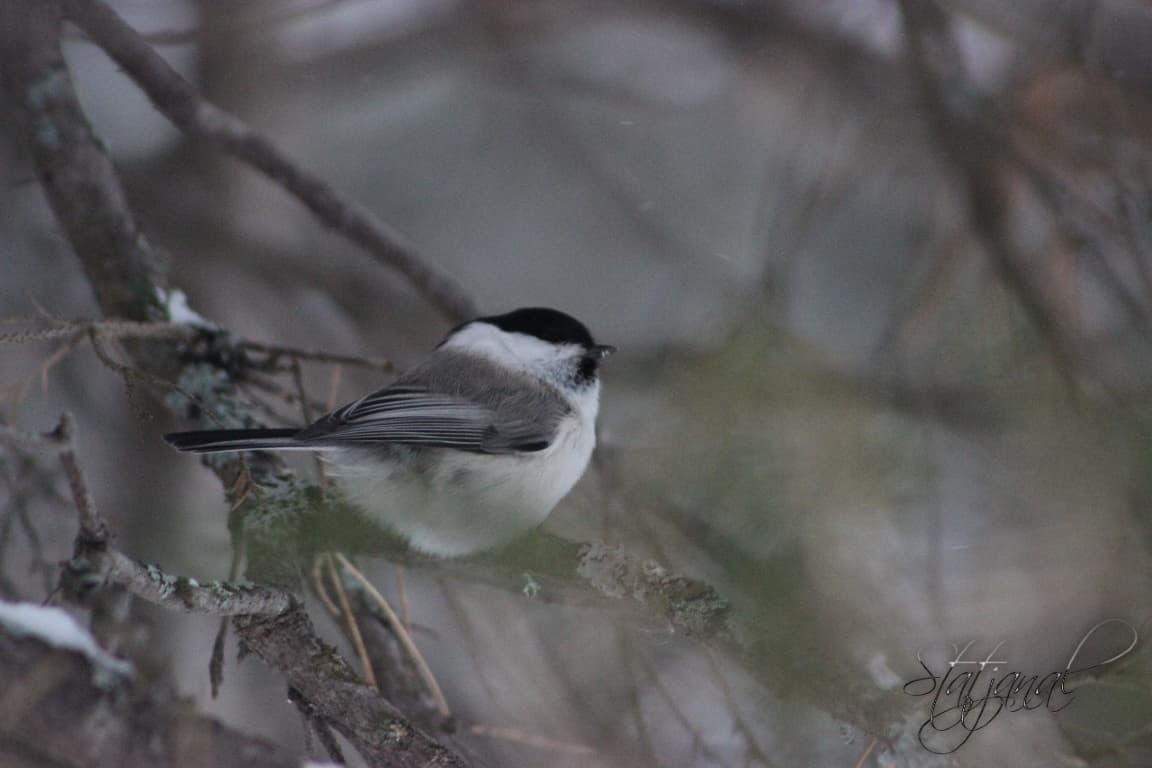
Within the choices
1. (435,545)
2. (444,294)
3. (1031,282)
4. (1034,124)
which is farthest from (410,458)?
(1034,124)

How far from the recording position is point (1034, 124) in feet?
10.5

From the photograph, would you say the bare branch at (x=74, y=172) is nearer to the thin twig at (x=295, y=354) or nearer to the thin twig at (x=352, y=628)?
the thin twig at (x=295, y=354)

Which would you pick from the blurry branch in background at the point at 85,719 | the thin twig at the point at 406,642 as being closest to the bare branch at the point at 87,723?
the blurry branch in background at the point at 85,719

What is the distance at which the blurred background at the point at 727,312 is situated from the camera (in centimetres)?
126

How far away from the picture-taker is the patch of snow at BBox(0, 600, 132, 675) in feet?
3.19

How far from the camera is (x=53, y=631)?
38.7 inches

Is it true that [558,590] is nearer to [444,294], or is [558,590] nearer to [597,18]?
[444,294]

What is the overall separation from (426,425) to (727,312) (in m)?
0.97

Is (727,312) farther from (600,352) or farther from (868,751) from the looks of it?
(868,751)

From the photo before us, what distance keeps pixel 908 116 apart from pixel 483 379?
2.16m

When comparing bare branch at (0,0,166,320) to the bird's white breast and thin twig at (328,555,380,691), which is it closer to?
the bird's white breast

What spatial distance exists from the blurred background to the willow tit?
0.12 metres

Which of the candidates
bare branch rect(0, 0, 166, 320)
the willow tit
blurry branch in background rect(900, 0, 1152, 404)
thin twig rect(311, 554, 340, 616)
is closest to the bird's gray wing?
the willow tit

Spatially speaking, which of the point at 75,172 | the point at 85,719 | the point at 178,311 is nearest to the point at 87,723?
the point at 85,719
